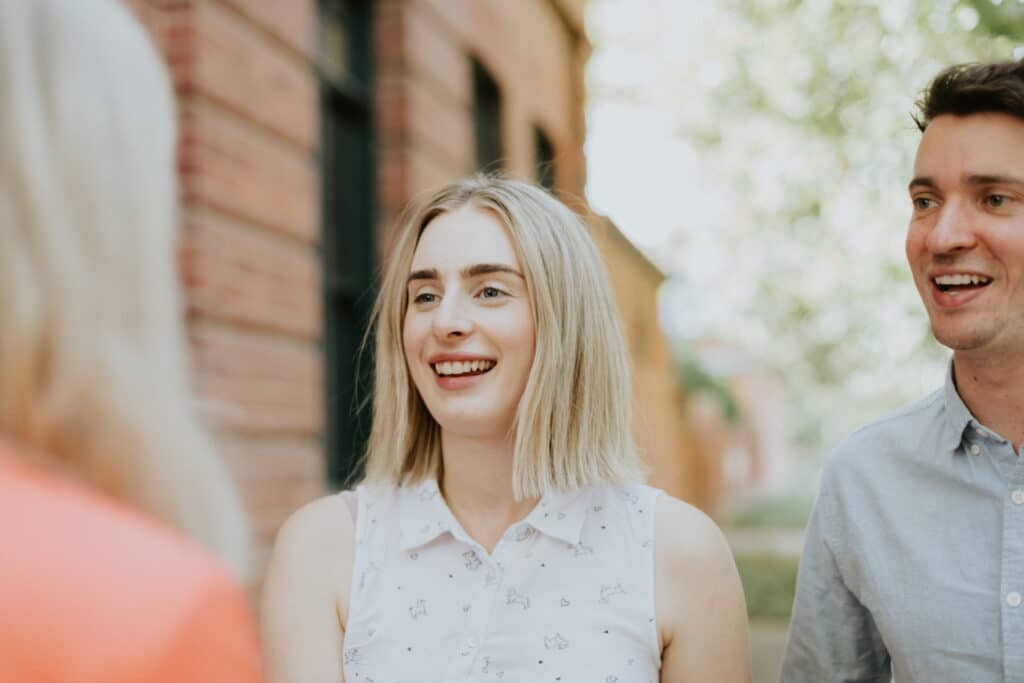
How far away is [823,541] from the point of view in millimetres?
2881

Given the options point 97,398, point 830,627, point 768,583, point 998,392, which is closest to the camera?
point 97,398

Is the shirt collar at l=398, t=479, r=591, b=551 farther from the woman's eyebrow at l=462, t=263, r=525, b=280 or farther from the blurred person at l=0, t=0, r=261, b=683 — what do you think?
the blurred person at l=0, t=0, r=261, b=683

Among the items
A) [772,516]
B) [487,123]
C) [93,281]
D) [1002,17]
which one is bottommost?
[772,516]

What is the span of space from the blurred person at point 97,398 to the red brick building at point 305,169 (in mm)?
227

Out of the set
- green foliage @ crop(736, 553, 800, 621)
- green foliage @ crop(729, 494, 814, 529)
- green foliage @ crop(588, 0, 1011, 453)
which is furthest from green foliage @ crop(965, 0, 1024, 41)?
green foliage @ crop(729, 494, 814, 529)

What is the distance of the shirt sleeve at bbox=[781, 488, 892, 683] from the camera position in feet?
9.30

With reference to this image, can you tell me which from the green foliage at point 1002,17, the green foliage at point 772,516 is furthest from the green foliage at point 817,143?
the green foliage at point 772,516

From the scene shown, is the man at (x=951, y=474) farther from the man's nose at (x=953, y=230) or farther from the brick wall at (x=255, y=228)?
the brick wall at (x=255, y=228)

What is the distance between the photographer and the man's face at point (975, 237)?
2637mm

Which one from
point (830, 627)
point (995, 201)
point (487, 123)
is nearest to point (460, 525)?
point (830, 627)

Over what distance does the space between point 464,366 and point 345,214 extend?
3.51m

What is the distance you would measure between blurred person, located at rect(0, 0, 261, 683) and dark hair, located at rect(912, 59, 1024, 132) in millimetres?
2113

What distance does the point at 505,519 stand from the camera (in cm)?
274

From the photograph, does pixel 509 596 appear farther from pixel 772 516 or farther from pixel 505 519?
pixel 772 516
